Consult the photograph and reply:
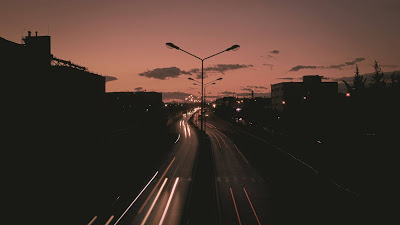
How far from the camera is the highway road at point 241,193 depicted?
18531 mm

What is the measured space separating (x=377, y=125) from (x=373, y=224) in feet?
97.6

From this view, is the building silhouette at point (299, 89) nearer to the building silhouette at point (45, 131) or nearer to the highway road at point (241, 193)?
the highway road at point (241, 193)

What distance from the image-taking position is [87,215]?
17.5 meters

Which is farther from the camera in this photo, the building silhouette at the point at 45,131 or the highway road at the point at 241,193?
the building silhouette at the point at 45,131

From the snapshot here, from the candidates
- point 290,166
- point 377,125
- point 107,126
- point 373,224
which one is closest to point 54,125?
point 107,126

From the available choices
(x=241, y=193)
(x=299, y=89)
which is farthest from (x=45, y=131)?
(x=299, y=89)

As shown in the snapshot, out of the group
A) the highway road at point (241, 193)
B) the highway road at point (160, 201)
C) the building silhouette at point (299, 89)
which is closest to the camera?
the highway road at point (160, 201)

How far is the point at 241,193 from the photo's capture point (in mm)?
23469

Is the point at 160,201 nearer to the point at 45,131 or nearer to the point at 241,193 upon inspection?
the point at 241,193

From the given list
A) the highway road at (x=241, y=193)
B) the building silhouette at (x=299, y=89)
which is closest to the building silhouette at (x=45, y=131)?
the highway road at (x=241, y=193)

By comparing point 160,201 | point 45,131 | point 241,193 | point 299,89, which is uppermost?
point 299,89

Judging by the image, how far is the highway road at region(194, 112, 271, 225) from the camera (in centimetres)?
1853

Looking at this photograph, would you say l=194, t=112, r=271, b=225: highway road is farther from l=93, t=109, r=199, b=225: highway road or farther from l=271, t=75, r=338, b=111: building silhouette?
l=271, t=75, r=338, b=111: building silhouette

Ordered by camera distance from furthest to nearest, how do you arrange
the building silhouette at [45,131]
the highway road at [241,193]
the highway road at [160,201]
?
the building silhouette at [45,131]
the highway road at [241,193]
the highway road at [160,201]
